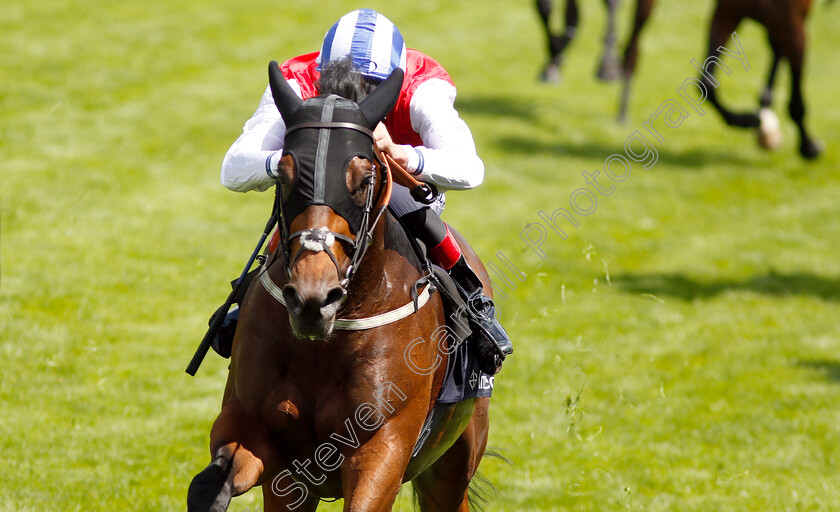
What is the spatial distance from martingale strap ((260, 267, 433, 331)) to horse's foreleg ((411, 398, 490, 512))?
108cm

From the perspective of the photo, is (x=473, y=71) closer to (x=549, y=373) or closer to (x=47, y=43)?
(x=47, y=43)

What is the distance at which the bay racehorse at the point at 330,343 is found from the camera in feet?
8.88

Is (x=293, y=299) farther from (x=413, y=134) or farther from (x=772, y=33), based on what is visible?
(x=772, y=33)

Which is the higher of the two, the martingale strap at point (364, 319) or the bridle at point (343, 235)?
the bridle at point (343, 235)

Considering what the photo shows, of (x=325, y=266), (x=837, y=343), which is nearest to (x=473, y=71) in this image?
(x=837, y=343)

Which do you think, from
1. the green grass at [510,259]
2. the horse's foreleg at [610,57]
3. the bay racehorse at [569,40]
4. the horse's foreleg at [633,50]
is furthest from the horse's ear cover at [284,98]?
A: the horse's foreleg at [610,57]

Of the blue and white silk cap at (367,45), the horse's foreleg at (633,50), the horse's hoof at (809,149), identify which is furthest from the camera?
the horse's foreleg at (633,50)

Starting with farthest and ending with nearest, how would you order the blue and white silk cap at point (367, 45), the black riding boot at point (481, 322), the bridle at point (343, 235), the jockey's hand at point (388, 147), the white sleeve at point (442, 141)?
the black riding boot at point (481, 322)
the blue and white silk cap at point (367, 45)
the white sleeve at point (442, 141)
the jockey's hand at point (388, 147)
the bridle at point (343, 235)

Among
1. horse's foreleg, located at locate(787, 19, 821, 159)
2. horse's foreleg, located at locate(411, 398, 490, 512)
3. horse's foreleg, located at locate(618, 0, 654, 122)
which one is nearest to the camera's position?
horse's foreleg, located at locate(411, 398, 490, 512)

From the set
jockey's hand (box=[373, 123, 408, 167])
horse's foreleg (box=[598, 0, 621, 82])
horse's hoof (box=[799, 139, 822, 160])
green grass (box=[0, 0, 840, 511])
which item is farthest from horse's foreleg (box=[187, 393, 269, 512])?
horse's foreleg (box=[598, 0, 621, 82])

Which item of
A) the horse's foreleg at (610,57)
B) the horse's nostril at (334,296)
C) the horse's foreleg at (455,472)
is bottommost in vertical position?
the horse's foreleg at (610,57)

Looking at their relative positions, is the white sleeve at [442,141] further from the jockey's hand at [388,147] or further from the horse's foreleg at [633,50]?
the horse's foreleg at [633,50]

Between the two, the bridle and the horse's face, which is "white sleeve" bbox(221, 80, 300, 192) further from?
the horse's face

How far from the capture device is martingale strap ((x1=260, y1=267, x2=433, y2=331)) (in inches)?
121
